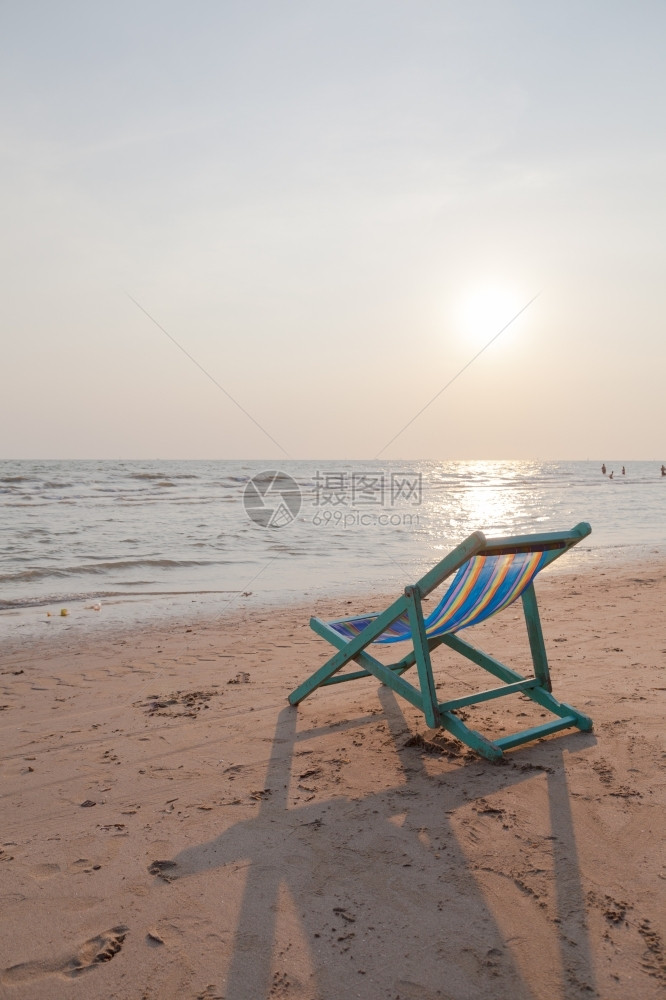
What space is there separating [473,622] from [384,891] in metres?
1.50

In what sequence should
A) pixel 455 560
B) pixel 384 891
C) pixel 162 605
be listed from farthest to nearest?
1. pixel 162 605
2. pixel 455 560
3. pixel 384 891

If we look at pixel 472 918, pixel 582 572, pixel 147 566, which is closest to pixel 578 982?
pixel 472 918

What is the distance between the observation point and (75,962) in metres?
1.92

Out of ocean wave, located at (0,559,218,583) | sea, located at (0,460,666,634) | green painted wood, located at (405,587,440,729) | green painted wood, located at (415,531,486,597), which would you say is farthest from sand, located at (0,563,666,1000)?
ocean wave, located at (0,559,218,583)

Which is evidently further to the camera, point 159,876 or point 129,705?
point 129,705

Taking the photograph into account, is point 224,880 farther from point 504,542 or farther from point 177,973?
point 504,542

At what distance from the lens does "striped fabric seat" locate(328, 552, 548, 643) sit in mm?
3221

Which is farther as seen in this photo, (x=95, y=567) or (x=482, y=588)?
(x=95, y=567)

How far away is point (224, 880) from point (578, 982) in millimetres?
1151

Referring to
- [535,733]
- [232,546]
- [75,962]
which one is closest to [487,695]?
[535,733]

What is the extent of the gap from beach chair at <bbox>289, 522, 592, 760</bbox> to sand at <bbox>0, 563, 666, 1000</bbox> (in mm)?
130

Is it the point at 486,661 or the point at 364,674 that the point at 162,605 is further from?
the point at 486,661

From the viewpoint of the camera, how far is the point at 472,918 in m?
2.04

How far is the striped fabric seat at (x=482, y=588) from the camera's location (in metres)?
3.22
